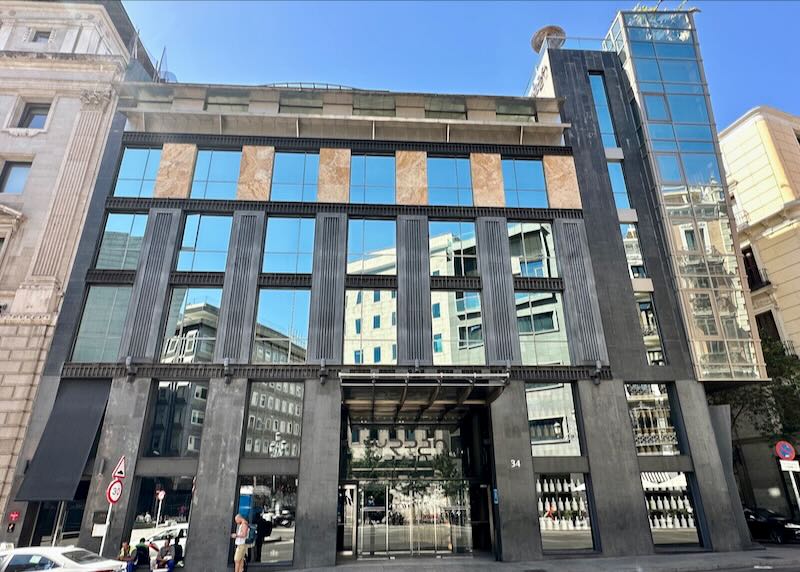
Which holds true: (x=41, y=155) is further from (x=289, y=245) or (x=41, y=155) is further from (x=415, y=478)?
(x=415, y=478)

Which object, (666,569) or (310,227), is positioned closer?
(666,569)

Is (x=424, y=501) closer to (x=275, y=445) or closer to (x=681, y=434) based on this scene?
(x=275, y=445)

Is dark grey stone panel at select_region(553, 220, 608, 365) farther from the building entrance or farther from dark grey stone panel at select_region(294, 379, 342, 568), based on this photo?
dark grey stone panel at select_region(294, 379, 342, 568)

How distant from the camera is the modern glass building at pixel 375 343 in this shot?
18.9 metres

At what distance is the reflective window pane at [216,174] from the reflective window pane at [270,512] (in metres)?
14.5

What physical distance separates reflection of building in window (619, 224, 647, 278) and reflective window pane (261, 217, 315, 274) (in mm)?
17183

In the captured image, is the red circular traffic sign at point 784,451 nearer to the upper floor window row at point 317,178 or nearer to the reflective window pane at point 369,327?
the upper floor window row at point 317,178

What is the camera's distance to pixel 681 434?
21.5 m

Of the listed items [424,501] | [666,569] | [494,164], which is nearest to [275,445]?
[424,501]

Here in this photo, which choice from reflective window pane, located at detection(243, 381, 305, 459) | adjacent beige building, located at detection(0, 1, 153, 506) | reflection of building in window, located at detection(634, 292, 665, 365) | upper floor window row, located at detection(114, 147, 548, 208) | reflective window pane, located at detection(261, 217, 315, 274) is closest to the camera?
reflective window pane, located at detection(243, 381, 305, 459)

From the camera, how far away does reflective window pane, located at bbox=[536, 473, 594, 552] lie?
763 inches

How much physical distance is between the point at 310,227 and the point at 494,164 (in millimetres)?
11238

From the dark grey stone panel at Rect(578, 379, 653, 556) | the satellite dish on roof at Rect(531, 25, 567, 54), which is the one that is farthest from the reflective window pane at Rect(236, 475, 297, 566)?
the satellite dish on roof at Rect(531, 25, 567, 54)

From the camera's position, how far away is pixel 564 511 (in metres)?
19.9
